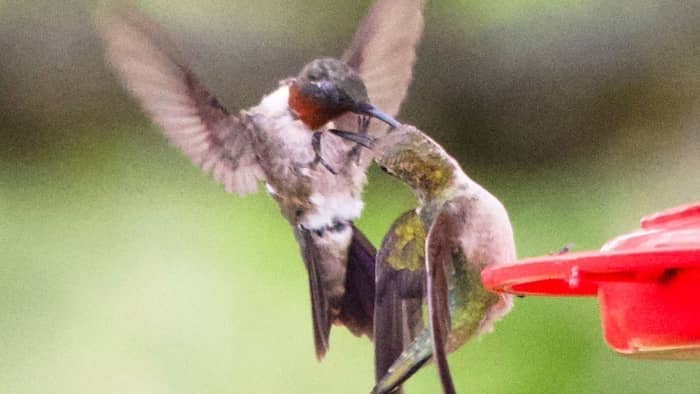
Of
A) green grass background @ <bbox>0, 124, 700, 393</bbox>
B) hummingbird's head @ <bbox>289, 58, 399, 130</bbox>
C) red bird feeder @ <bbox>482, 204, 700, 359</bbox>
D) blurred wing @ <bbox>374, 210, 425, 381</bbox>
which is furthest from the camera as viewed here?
green grass background @ <bbox>0, 124, 700, 393</bbox>

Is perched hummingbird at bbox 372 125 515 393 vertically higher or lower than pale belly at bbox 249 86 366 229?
lower

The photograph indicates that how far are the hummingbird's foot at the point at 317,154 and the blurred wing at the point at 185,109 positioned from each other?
0.14 m

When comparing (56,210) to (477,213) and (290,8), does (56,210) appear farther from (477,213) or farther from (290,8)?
(477,213)

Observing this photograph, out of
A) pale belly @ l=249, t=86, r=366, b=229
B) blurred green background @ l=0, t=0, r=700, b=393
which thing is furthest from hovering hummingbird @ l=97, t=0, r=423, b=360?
blurred green background @ l=0, t=0, r=700, b=393

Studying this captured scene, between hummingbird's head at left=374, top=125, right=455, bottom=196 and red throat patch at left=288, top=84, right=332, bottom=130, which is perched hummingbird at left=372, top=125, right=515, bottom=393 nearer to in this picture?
hummingbird's head at left=374, top=125, right=455, bottom=196

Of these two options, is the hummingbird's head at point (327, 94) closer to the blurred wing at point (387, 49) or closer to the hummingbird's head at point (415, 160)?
the blurred wing at point (387, 49)

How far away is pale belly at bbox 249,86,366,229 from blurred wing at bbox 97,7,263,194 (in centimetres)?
5

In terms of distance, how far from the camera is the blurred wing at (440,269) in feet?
5.76

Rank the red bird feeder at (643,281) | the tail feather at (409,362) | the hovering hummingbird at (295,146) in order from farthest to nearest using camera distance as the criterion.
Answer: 1. the hovering hummingbird at (295,146)
2. the tail feather at (409,362)
3. the red bird feeder at (643,281)

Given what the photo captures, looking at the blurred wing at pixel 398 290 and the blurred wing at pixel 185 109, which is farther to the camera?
the blurred wing at pixel 185 109

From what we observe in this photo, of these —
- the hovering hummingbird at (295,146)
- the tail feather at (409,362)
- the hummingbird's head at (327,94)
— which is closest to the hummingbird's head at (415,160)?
the tail feather at (409,362)

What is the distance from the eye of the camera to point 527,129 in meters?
4.11

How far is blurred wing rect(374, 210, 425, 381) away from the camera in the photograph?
82.5 inches

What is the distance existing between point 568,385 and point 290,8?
1437 millimetres
